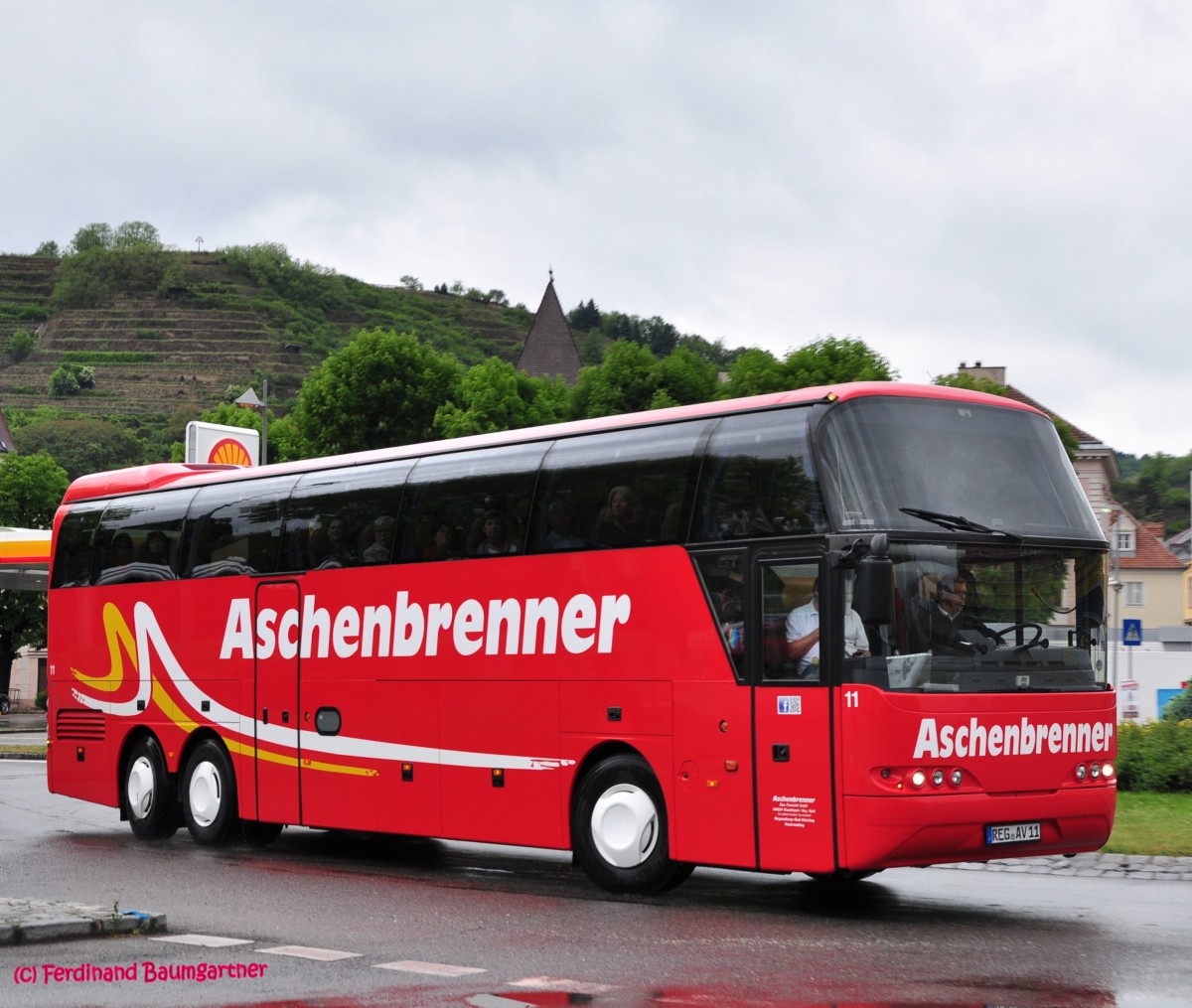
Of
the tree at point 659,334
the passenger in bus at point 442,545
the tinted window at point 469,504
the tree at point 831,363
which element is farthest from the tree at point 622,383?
the tree at point 659,334

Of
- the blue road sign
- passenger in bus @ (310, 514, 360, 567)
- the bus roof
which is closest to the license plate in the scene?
the bus roof

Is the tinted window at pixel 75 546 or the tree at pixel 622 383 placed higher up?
the tree at pixel 622 383

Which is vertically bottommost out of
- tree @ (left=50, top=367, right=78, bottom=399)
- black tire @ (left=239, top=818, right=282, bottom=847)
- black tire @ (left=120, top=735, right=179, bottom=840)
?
black tire @ (left=239, top=818, right=282, bottom=847)

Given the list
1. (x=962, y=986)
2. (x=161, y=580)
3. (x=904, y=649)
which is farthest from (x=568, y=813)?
(x=161, y=580)

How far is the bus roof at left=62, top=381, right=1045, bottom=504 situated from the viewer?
12.6 metres

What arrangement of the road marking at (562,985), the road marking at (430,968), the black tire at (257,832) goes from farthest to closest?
1. the black tire at (257,832)
2. the road marking at (430,968)
3. the road marking at (562,985)

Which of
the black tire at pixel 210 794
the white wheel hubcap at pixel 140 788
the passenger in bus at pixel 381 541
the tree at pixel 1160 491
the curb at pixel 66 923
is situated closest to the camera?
the curb at pixel 66 923

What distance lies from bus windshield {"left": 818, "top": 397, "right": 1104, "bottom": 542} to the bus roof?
110 mm

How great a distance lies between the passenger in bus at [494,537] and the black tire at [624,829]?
6.67 ft

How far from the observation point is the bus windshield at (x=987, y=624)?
38.6 feet

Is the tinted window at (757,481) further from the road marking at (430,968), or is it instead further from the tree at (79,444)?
the tree at (79,444)

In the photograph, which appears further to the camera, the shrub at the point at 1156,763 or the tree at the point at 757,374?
the tree at the point at 757,374

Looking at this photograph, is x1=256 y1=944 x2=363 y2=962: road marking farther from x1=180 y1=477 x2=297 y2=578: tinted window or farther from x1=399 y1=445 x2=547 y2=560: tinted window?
x1=180 y1=477 x2=297 y2=578: tinted window

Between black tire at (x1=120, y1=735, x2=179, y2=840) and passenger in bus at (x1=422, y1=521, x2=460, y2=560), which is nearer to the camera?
passenger in bus at (x1=422, y1=521, x2=460, y2=560)
